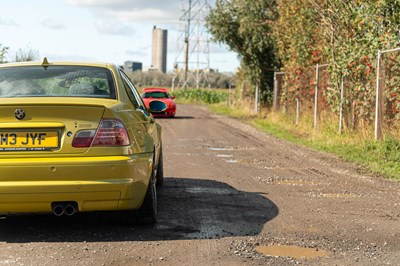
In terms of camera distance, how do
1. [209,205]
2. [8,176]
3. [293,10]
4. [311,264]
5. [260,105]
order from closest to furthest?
[311,264] < [8,176] < [209,205] < [293,10] < [260,105]

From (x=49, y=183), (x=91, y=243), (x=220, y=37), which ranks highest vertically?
(x=220, y=37)

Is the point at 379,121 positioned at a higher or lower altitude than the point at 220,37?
lower

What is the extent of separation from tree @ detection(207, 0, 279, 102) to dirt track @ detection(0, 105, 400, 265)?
2121cm

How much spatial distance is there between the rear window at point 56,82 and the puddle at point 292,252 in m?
2.02

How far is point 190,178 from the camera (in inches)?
381

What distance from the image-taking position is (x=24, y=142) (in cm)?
550

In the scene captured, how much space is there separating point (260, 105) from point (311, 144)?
54.3 feet

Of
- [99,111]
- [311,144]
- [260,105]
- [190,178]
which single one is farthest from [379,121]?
[260,105]

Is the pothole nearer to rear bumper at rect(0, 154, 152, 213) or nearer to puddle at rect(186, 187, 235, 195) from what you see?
puddle at rect(186, 187, 235, 195)

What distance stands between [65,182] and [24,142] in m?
0.49

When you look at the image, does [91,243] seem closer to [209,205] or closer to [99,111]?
[99,111]

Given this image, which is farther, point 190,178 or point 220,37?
point 220,37

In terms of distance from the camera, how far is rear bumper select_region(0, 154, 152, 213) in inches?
214

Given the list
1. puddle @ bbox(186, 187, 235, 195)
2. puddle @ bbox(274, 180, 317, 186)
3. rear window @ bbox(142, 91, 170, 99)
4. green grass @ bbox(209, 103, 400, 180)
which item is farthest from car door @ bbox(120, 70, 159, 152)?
rear window @ bbox(142, 91, 170, 99)
